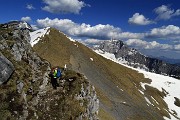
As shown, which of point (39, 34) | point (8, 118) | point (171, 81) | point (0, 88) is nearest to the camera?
point (8, 118)

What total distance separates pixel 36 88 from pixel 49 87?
2499 millimetres

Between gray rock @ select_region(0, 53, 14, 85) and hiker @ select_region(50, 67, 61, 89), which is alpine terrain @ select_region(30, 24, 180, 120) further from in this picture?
gray rock @ select_region(0, 53, 14, 85)

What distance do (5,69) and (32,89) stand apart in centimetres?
488

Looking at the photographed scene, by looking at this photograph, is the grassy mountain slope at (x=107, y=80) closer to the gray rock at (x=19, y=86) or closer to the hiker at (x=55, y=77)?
the hiker at (x=55, y=77)

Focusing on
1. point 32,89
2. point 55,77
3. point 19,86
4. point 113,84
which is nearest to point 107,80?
point 113,84

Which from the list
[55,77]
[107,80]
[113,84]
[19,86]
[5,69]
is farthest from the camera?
Answer: [107,80]

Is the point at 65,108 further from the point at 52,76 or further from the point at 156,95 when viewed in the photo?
the point at 156,95

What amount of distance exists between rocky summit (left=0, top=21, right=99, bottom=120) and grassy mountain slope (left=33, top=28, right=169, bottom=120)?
4858 cm

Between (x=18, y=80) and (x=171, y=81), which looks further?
(x=171, y=81)

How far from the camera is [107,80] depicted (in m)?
124

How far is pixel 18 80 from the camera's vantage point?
3525cm

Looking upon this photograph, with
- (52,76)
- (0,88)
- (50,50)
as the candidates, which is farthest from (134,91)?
(0,88)

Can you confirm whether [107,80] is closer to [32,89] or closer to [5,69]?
[32,89]

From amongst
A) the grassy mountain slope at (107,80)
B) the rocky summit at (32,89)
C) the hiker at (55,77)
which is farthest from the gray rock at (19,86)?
the grassy mountain slope at (107,80)
